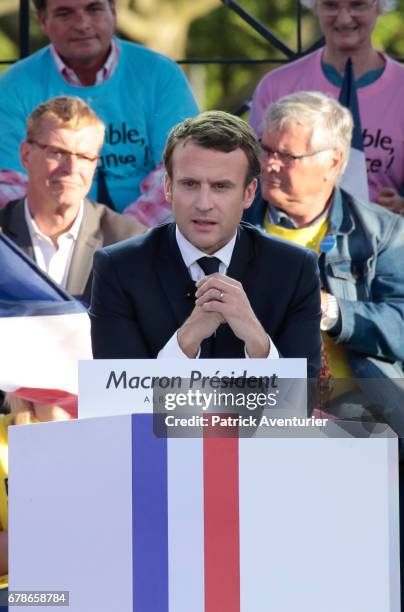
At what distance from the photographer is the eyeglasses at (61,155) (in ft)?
14.1

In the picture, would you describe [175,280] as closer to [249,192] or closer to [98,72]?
[249,192]

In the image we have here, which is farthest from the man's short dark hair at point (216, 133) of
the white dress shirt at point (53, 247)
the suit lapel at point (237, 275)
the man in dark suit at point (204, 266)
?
the white dress shirt at point (53, 247)

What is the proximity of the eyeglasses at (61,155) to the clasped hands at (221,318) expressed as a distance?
1.79 m

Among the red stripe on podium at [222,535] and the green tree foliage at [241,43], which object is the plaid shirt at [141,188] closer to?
the green tree foliage at [241,43]

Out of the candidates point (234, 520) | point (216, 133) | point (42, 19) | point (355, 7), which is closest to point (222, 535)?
point (234, 520)

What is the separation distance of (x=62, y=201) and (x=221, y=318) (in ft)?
6.12

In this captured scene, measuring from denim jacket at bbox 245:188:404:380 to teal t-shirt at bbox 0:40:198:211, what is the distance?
73 centimetres

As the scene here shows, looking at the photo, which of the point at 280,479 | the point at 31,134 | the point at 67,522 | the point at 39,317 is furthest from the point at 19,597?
the point at 31,134

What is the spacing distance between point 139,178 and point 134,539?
2.62m

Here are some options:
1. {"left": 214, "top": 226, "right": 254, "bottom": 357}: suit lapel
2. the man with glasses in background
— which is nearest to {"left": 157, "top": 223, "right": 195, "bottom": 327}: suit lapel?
{"left": 214, "top": 226, "right": 254, "bottom": 357}: suit lapel

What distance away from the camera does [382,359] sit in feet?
13.5

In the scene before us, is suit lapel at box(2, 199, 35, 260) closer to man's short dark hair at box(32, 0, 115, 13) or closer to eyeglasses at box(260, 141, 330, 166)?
man's short dark hair at box(32, 0, 115, 13)

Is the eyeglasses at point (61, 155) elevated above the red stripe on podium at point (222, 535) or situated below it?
above

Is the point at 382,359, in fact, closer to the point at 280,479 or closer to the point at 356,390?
the point at 356,390
